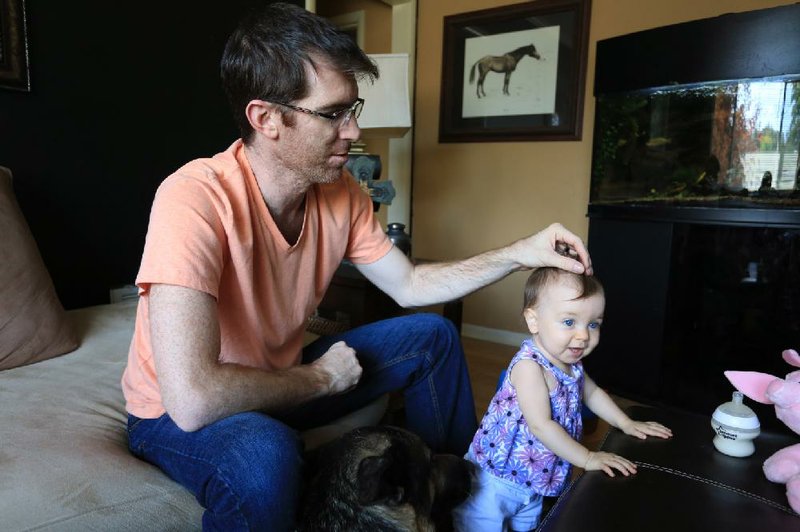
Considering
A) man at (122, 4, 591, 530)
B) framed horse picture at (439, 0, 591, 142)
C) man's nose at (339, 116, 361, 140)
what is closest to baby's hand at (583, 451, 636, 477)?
man at (122, 4, 591, 530)

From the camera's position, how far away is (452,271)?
4.87 feet

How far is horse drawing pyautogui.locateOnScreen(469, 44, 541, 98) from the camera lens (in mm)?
3174

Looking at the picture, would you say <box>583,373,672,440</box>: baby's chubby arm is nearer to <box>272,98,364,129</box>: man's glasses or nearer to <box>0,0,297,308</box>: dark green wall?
<box>272,98,364,129</box>: man's glasses

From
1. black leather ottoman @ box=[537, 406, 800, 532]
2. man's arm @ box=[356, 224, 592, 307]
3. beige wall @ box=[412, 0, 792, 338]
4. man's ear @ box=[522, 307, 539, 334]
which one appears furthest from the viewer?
beige wall @ box=[412, 0, 792, 338]

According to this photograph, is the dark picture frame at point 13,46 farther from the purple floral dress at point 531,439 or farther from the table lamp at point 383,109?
the purple floral dress at point 531,439

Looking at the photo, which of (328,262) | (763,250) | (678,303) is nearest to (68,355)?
(328,262)

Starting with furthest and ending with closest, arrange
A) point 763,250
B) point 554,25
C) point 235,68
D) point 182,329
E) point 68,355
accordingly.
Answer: point 554,25
point 763,250
point 68,355
point 235,68
point 182,329

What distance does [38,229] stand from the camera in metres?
1.89

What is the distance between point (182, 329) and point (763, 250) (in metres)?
2.23

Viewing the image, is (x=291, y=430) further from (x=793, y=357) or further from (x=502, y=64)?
(x=502, y=64)

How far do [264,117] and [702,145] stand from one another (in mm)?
1975

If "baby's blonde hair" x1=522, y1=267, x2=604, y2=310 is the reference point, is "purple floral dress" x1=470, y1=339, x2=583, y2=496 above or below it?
below

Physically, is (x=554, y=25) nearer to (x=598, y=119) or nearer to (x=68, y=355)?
(x=598, y=119)

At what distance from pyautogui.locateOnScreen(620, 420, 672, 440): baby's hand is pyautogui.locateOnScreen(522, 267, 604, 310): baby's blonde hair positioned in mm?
283
